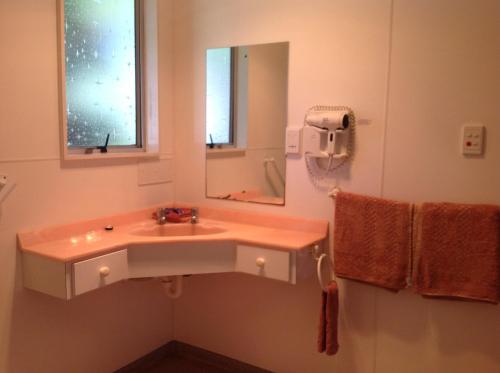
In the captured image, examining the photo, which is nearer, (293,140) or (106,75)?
(293,140)

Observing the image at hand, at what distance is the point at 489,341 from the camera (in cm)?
191

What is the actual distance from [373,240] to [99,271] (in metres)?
1.13

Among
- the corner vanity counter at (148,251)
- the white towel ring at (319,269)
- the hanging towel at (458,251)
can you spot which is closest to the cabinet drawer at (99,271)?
the corner vanity counter at (148,251)

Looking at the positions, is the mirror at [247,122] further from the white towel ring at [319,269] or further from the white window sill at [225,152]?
the white towel ring at [319,269]

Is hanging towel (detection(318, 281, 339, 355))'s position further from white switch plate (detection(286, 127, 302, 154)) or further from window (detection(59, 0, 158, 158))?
window (detection(59, 0, 158, 158))

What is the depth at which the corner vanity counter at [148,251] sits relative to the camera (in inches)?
Answer: 74.2

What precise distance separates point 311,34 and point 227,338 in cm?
164

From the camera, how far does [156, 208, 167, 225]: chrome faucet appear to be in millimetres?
2479

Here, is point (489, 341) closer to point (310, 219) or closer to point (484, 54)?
point (310, 219)

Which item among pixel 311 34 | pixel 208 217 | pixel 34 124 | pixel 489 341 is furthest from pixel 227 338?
pixel 311 34

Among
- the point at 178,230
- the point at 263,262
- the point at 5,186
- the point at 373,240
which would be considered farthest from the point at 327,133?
the point at 5,186

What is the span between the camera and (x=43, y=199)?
206 centimetres

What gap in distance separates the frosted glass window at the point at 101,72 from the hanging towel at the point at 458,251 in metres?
1.57

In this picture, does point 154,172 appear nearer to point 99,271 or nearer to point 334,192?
point 99,271
